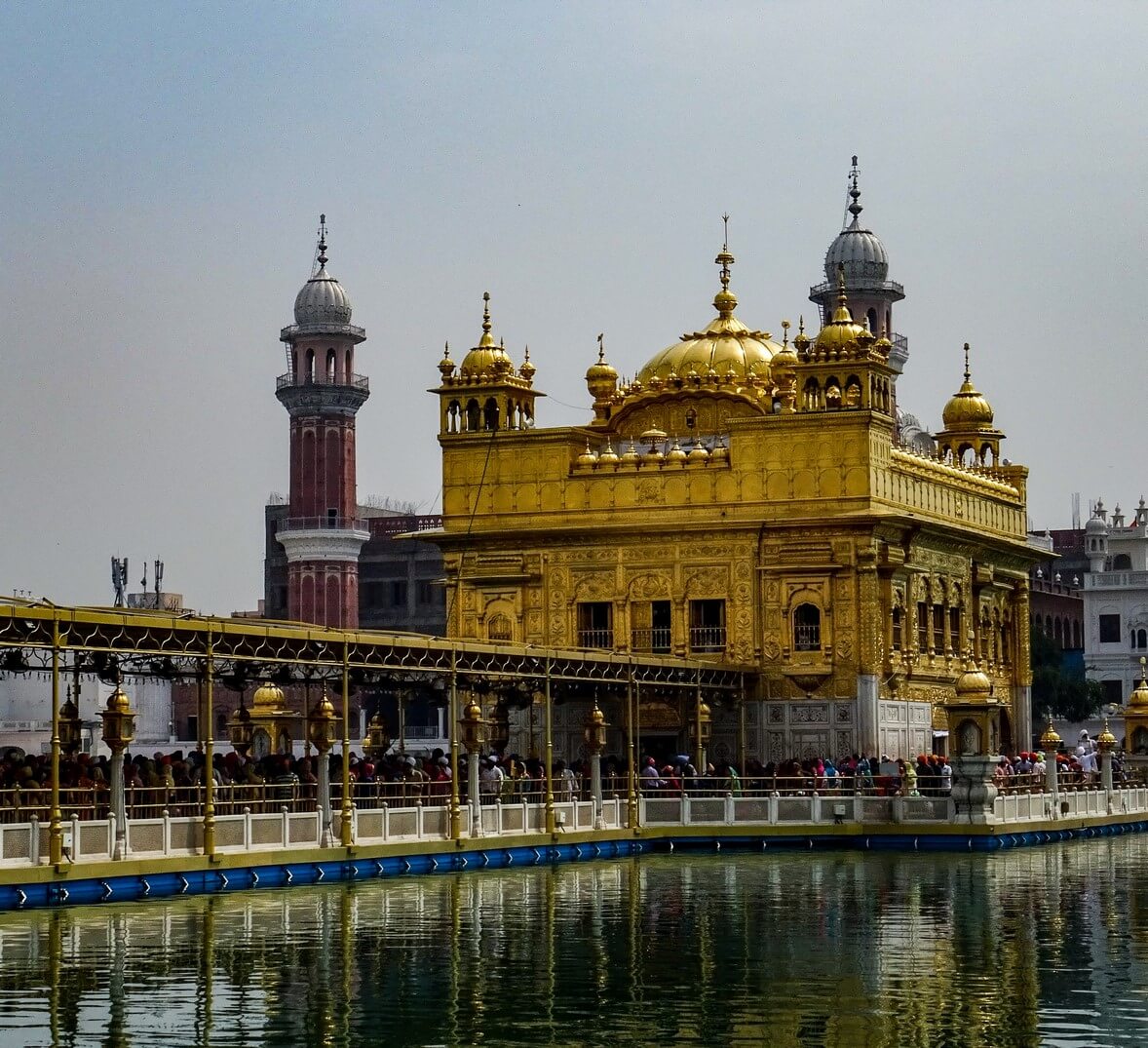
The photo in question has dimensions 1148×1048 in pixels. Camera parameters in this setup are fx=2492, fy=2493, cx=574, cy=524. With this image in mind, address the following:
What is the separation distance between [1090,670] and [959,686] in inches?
2152

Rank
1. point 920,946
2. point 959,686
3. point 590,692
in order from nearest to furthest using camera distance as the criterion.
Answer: point 920,946 < point 959,686 < point 590,692

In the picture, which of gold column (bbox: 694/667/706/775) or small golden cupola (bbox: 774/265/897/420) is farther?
small golden cupola (bbox: 774/265/897/420)

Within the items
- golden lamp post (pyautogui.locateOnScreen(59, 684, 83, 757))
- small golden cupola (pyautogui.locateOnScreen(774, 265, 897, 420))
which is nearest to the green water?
golden lamp post (pyautogui.locateOnScreen(59, 684, 83, 757))

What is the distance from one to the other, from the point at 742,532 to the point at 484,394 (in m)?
5.98

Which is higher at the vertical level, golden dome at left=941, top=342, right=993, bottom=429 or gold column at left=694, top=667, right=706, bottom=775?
golden dome at left=941, top=342, right=993, bottom=429

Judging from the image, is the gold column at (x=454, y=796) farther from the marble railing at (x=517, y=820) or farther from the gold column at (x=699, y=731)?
the gold column at (x=699, y=731)

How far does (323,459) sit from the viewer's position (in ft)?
313

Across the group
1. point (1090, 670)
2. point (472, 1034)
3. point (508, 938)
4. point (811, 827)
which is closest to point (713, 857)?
point (811, 827)

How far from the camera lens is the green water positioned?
54.4 ft

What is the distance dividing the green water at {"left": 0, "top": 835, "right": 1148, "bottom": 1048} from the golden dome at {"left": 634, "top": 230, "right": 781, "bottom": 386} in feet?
63.9

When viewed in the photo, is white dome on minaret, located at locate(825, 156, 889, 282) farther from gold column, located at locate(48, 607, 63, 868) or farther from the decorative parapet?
gold column, located at locate(48, 607, 63, 868)

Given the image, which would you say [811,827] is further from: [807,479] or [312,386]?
[312,386]

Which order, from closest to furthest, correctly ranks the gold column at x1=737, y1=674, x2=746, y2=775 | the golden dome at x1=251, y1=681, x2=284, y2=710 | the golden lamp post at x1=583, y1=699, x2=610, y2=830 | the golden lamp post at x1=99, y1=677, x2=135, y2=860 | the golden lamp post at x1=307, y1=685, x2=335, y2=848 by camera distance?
the golden lamp post at x1=99, y1=677, x2=135, y2=860 → the golden lamp post at x1=307, y1=685, x2=335, y2=848 → the golden lamp post at x1=583, y1=699, x2=610, y2=830 → the gold column at x1=737, y1=674, x2=746, y2=775 → the golden dome at x1=251, y1=681, x2=284, y2=710

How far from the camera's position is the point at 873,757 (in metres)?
42.7
